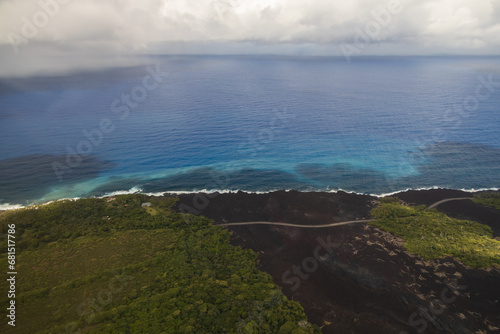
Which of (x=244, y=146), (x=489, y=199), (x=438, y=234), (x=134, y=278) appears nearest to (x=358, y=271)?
(x=438, y=234)

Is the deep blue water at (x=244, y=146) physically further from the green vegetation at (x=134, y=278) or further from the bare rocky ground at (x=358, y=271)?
the green vegetation at (x=134, y=278)

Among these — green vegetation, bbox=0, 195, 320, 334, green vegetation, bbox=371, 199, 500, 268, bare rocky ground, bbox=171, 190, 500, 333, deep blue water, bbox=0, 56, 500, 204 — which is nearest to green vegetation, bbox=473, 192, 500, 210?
bare rocky ground, bbox=171, 190, 500, 333

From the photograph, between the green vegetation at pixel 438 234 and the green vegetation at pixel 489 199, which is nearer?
the green vegetation at pixel 438 234

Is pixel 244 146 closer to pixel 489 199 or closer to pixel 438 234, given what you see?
pixel 438 234

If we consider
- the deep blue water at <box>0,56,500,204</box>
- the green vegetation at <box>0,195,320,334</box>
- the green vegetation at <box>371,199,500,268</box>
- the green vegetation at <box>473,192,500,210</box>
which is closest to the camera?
the green vegetation at <box>0,195,320,334</box>

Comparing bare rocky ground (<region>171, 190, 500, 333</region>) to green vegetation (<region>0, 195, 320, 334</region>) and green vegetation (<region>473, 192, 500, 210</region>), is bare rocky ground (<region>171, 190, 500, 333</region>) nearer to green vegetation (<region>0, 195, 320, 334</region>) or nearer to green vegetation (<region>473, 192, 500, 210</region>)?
green vegetation (<region>473, 192, 500, 210</region>)

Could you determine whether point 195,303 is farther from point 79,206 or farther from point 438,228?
point 438,228

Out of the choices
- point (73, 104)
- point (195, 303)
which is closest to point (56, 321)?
point (195, 303)

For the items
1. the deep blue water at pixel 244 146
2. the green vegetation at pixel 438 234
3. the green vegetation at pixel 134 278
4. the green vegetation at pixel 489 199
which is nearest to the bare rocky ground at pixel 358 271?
the green vegetation at pixel 438 234
